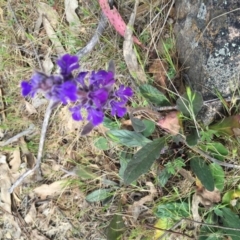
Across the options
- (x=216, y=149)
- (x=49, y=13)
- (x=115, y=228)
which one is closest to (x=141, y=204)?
(x=115, y=228)

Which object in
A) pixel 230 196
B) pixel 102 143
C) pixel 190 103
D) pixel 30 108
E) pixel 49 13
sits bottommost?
pixel 230 196

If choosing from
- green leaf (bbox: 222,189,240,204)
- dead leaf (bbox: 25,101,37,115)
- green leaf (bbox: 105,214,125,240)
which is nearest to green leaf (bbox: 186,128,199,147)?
green leaf (bbox: 222,189,240,204)

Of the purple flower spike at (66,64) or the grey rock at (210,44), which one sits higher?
the purple flower spike at (66,64)

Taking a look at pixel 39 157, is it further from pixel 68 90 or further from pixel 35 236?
pixel 68 90

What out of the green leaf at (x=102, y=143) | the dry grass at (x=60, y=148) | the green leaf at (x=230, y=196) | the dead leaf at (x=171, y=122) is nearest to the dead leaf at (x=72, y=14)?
the dry grass at (x=60, y=148)

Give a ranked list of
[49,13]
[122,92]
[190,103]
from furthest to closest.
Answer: [49,13] → [190,103] → [122,92]

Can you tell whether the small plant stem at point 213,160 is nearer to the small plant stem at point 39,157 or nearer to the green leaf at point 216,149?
the green leaf at point 216,149
